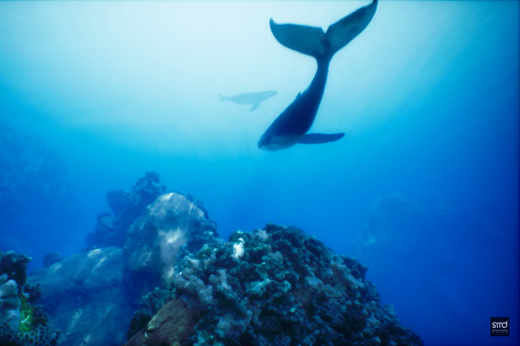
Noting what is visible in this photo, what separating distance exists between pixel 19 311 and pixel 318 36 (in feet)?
24.6

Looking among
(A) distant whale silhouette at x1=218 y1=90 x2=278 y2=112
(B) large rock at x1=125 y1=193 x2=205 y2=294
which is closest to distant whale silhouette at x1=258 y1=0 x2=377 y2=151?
(B) large rock at x1=125 y1=193 x2=205 y2=294

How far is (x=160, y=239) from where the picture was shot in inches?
344

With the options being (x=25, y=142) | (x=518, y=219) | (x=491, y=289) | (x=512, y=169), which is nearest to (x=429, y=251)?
(x=491, y=289)

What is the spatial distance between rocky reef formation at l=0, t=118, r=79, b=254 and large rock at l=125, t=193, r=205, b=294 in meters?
34.7

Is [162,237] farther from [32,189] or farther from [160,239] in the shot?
[32,189]

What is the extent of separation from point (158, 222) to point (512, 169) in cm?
6270

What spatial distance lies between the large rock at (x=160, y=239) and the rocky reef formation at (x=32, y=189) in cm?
3475

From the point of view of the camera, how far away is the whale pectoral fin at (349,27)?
3.23 m

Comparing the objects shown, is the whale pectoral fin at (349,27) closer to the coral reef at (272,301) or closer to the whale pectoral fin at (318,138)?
the whale pectoral fin at (318,138)

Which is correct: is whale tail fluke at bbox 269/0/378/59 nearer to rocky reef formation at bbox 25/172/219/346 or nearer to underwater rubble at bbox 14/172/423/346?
underwater rubble at bbox 14/172/423/346

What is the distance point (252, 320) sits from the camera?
113 inches

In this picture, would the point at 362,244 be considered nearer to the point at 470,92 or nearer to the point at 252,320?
the point at 470,92

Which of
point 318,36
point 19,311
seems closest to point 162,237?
point 19,311

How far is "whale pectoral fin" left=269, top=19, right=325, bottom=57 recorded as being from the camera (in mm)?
3643
